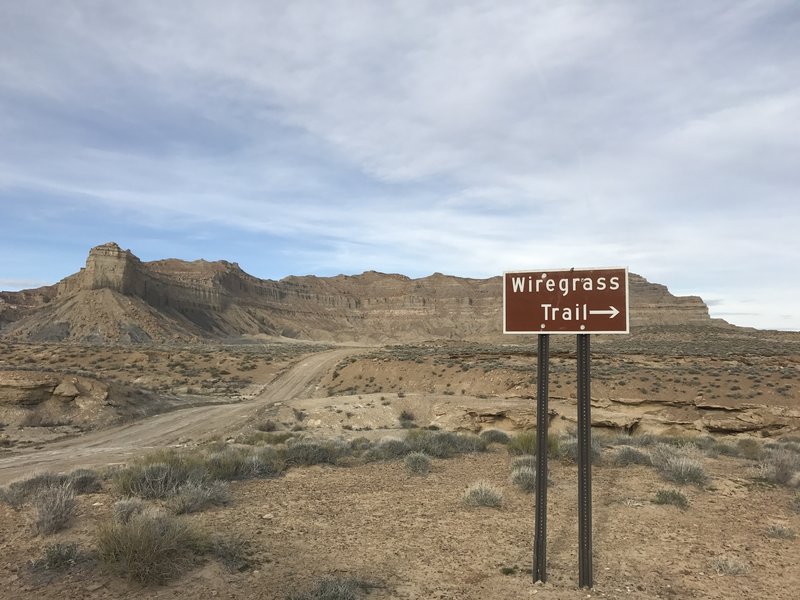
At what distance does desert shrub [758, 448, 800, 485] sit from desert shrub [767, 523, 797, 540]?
10.7 ft

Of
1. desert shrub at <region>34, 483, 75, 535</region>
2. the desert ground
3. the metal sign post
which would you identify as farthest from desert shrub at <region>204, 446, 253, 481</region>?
the metal sign post

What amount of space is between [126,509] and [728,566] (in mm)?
7401

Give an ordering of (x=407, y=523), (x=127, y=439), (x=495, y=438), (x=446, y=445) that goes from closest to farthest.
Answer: (x=407, y=523), (x=446, y=445), (x=495, y=438), (x=127, y=439)

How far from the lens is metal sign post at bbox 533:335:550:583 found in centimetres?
518

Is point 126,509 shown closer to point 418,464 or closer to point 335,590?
point 335,590

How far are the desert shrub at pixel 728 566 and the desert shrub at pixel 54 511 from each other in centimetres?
794

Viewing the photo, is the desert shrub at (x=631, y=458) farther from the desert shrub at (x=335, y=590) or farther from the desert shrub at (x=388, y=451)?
the desert shrub at (x=335, y=590)

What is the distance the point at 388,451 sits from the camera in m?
12.2

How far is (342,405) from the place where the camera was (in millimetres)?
28906

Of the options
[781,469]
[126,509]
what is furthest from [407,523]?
[781,469]

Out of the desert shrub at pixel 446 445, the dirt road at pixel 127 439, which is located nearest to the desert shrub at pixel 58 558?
the desert shrub at pixel 446 445

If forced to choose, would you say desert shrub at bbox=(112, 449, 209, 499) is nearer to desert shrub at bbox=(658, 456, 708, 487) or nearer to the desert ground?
the desert ground

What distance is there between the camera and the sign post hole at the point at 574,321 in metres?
4.99

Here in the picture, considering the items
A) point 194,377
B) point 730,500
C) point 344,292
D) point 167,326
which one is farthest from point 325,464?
point 344,292
